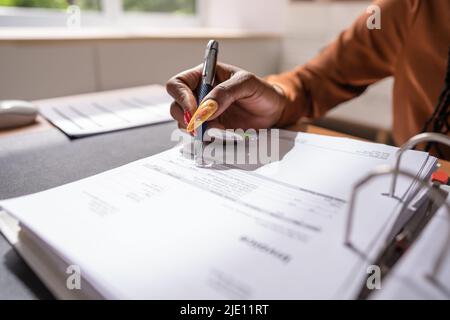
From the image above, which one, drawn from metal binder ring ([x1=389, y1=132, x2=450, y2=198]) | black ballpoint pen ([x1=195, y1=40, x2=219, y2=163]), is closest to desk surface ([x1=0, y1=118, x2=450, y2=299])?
black ballpoint pen ([x1=195, y1=40, x2=219, y2=163])

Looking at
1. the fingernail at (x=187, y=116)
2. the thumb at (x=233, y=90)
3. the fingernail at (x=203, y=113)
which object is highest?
the thumb at (x=233, y=90)

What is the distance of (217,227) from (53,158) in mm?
318

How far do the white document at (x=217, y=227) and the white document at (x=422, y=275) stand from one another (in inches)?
1.0

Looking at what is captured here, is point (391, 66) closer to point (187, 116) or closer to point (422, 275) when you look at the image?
point (187, 116)

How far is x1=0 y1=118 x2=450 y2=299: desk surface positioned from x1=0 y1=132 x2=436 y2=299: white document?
0.03m

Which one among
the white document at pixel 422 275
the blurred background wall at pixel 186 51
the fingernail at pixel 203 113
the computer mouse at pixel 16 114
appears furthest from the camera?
the blurred background wall at pixel 186 51

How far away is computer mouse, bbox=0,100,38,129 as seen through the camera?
0.63m

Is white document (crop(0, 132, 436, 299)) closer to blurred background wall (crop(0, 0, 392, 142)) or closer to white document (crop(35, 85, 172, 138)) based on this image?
white document (crop(35, 85, 172, 138))

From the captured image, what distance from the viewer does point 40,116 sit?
0.71 metres

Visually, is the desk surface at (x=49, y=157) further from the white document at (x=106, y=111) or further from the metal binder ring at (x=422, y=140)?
the metal binder ring at (x=422, y=140)

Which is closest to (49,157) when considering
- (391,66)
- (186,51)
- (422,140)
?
(422,140)

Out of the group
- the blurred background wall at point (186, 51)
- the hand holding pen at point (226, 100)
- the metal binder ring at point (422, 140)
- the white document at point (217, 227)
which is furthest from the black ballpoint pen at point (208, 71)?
the blurred background wall at point (186, 51)

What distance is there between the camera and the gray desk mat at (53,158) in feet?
0.99
